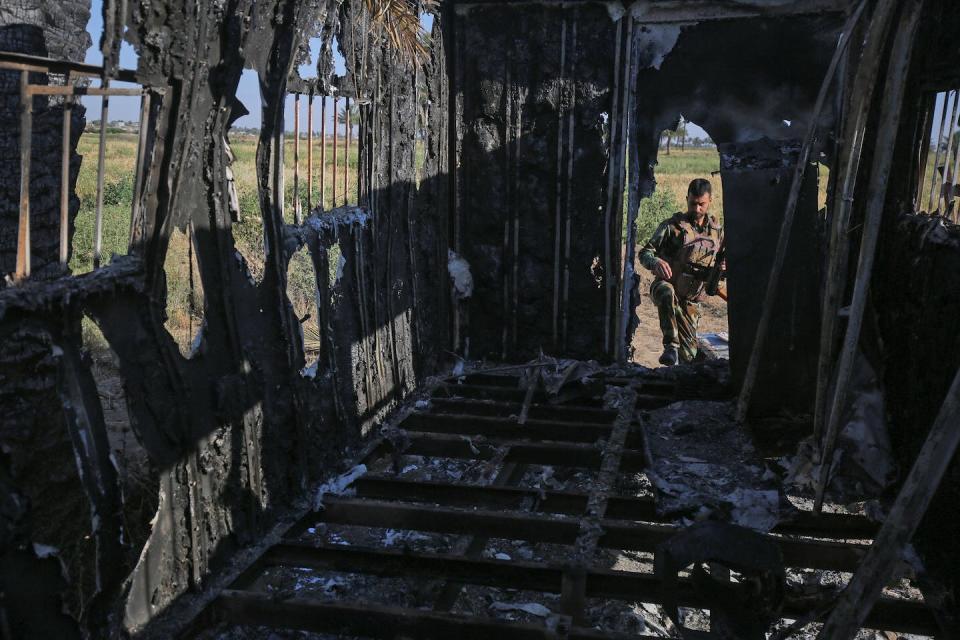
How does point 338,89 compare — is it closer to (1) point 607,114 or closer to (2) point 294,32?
(2) point 294,32

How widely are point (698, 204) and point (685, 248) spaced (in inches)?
18.4

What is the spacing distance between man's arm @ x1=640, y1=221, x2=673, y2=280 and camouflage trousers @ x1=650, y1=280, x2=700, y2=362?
0.10 m

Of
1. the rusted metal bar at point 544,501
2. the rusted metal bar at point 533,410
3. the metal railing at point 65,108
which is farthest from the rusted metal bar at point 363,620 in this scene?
the rusted metal bar at point 533,410

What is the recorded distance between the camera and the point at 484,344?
783cm

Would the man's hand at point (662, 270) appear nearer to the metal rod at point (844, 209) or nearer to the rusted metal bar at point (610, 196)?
the rusted metal bar at point (610, 196)

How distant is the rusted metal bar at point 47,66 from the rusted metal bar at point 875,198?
364cm

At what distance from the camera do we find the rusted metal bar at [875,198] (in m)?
4.27

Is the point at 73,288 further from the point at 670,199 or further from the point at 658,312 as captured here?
the point at 670,199

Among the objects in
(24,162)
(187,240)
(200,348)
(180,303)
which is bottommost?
(180,303)

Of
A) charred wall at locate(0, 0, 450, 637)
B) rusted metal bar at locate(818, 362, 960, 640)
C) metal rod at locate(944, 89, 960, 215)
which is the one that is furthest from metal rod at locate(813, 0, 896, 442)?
charred wall at locate(0, 0, 450, 637)

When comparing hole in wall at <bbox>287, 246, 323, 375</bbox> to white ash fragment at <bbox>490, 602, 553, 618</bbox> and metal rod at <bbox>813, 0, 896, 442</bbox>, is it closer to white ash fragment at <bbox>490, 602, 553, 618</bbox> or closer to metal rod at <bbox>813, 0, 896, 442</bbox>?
white ash fragment at <bbox>490, 602, 553, 618</bbox>

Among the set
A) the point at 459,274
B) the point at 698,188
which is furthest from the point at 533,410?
the point at 698,188

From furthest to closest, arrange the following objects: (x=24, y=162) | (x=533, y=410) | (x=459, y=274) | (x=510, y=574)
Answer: (x=459, y=274), (x=533, y=410), (x=510, y=574), (x=24, y=162)

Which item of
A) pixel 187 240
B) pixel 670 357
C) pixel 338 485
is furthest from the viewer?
pixel 670 357
